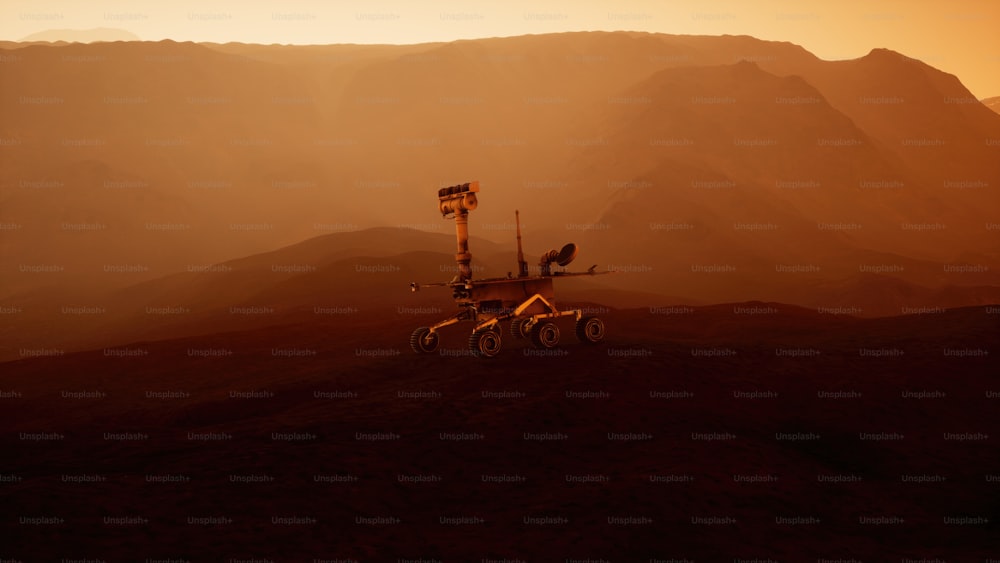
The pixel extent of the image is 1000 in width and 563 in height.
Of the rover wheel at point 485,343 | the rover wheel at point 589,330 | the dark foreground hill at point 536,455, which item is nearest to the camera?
the dark foreground hill at point 536,455

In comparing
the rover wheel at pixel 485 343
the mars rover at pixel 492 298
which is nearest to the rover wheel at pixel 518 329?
the mars rover at pixel 492 298

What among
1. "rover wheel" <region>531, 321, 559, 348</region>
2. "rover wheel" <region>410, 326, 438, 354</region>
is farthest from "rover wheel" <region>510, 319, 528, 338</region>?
"rover wheel" <region>410, 326, 438, 354</region>

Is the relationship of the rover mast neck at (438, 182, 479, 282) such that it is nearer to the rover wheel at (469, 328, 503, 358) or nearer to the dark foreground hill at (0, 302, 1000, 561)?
the rover wheel at (469, 328, 503, 358)

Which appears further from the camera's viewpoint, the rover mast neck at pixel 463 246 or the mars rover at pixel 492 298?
the mars rover at pixel 492 298

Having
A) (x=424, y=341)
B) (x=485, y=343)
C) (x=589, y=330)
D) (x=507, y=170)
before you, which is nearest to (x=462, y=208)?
(x=485, y=343)

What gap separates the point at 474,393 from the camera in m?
13.3

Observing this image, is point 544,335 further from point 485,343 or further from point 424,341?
point 424,341

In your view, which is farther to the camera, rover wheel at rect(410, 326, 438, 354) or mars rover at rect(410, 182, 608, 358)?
rover wheel at rect(410, 326, 438, 354)

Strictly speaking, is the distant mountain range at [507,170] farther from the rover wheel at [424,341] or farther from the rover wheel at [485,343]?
the rover wheel at [485,343]

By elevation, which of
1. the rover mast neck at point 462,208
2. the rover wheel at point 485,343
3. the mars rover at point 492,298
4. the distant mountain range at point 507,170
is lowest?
the rover wheel at point 485,343

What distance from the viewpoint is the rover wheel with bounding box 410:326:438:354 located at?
16.3m

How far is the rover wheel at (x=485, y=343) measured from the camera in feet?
49.5

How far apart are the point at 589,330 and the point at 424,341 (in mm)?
3535

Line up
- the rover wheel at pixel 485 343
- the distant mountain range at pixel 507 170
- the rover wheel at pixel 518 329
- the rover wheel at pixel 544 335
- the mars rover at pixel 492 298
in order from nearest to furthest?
1. the mars rover at pixel 492 298
2. the rover wheel at pixel 485 343
3. the rover wheel at pixel 544 335
4. the rover wheel at pixel 518 329
5. the distant mountain range at pixel 507 170
